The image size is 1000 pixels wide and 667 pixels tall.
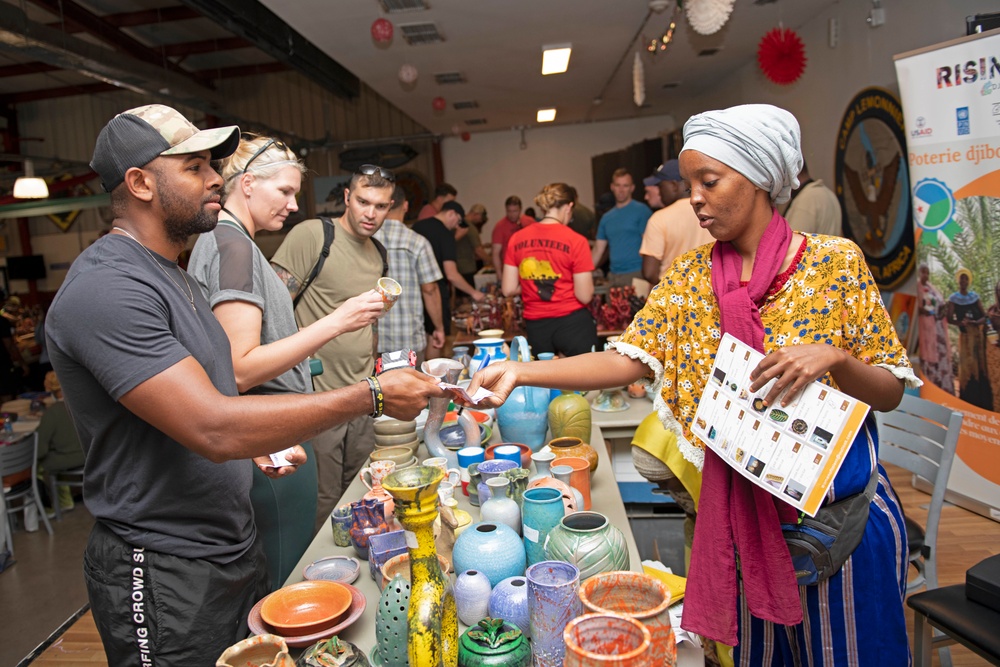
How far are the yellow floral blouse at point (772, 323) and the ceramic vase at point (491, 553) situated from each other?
0.47 meters

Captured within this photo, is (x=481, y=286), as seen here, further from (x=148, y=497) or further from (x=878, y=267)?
(x=148, y=497)

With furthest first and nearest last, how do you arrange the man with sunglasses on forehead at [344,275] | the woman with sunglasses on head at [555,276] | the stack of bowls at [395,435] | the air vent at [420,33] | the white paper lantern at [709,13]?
the air vent at [420,33] < the white paper lantern at [709,13] < the woman with sunglasses on head at [555,276] < the man with sunglasses on forehead at [344,275] < the stack of bowls at [395,435]

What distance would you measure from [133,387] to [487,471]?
102 centimetres

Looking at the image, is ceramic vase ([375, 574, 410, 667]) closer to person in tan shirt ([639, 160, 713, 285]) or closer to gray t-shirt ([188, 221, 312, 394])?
gray t-shirt ([188, 221, 312, 394])

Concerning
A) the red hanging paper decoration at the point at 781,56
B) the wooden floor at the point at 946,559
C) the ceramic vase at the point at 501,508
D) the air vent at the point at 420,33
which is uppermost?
the air vent at the point at 420,33

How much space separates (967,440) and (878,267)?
8.12ft

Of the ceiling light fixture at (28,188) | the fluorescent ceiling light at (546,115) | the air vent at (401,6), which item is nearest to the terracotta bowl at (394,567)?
the air vent at (401,6)

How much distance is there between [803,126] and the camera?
7859 mm

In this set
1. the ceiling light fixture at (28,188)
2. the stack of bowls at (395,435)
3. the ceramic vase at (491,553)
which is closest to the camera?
the ceramic vase at (491,553)

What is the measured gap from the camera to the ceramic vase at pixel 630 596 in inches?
43.1

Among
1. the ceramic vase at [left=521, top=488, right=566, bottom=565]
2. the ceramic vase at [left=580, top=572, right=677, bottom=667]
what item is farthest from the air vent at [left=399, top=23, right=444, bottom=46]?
the ceramic vase at [left=580, top=572, right=677, bottom=667]

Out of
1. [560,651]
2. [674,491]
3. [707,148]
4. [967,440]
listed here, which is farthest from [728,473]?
[967,440]

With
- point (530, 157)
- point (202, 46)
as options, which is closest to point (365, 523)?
point (202, 46)

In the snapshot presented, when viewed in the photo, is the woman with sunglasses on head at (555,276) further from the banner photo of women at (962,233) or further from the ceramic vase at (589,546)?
the ceramic vase at (589,546)
